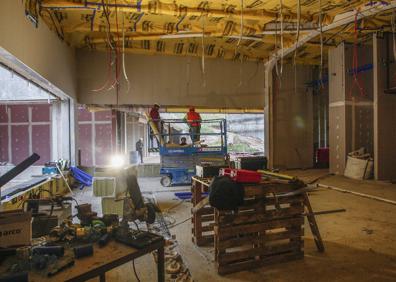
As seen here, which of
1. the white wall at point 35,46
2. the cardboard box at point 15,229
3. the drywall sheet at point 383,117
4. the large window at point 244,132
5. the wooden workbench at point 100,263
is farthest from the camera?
the large window at point 244,132

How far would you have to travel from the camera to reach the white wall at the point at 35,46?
3.19 meters

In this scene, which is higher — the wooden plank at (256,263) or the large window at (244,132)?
the large window at (244,132)

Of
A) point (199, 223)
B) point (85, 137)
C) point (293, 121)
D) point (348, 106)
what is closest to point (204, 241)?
point (199, 223)

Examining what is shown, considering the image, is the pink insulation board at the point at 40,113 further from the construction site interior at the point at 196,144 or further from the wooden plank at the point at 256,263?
the wooden plank at the point at 256,263

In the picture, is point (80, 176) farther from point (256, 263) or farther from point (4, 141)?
point (4, 141)

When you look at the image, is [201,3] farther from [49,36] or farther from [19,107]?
[19,107]

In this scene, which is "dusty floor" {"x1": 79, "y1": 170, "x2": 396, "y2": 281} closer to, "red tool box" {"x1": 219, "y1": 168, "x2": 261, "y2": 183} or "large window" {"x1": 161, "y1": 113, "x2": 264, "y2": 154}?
"red tool box" {"x1": 219, "y1": 168, "x2": 261, "y2": 183}

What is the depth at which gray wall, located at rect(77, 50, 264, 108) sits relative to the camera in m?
7.50

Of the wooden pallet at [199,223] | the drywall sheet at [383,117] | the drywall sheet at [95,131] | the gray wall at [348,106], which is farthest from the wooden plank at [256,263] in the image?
the drywall sheet at [95,131]

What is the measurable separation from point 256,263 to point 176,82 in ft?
21.1

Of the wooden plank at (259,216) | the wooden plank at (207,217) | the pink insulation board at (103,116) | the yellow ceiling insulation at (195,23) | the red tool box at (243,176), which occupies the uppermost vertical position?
the yellow ceiling insulation at (195,23)

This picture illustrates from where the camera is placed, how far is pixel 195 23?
238 inches

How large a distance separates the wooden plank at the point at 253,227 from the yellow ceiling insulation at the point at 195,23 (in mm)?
2823

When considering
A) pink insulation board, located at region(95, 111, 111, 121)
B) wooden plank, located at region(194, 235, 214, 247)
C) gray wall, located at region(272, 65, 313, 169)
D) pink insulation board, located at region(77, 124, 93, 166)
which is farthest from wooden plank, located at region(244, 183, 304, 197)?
pink insulation board, located at region(77, 124, 93, 166)
